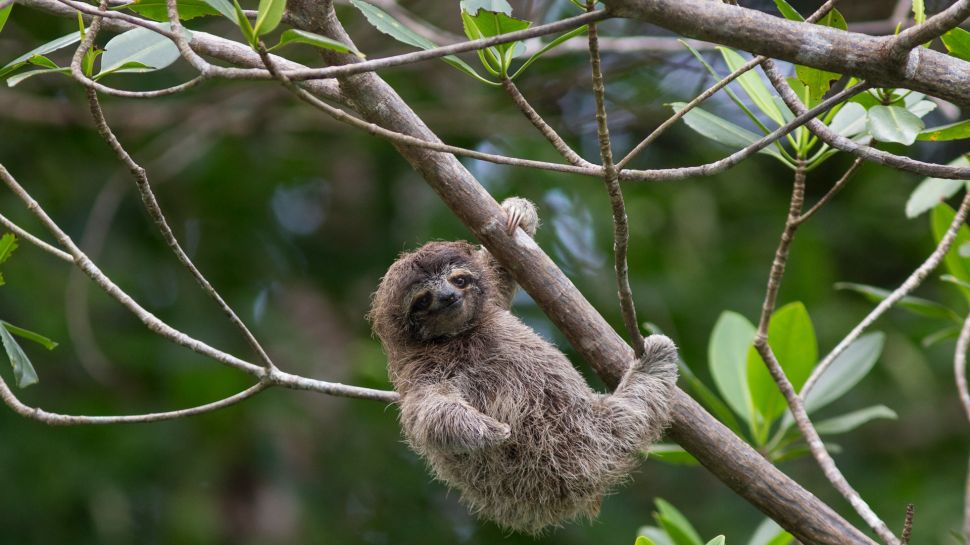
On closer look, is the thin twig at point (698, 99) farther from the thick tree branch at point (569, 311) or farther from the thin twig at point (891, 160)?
the thick tree branch at point (569, 311)

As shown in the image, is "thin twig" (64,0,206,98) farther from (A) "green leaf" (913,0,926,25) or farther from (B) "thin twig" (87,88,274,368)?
(A) "green leaf" (913,0,926,25)

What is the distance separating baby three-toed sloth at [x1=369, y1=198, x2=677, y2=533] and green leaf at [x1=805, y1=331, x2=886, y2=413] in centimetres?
124

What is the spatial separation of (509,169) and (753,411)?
13.4 feet

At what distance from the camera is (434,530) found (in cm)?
900

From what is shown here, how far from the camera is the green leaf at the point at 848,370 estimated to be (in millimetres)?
4910

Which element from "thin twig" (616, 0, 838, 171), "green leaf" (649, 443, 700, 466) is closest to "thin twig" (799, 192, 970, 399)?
"green leaf" (649, 443, 700, 466)

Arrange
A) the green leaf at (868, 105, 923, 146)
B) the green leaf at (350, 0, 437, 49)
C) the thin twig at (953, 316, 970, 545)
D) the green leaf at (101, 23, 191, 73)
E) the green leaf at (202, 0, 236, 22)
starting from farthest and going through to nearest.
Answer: the thin twig at (953, 316, 970, 545) < the green leaf at (350, 0, 437, 49) < the green leaf at (101, 23, 191, 73) < the green leaf at (868, 105, 923, 146) < the green leaf at (202, 0, 236, 22)

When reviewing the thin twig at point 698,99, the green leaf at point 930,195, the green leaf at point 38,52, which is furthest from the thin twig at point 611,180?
the green leaf at point 930,195

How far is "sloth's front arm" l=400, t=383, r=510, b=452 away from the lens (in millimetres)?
3863

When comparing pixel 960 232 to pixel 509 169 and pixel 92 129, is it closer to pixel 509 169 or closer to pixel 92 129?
pixel 509 169

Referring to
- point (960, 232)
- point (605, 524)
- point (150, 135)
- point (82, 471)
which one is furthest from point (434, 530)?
point (960, 232)

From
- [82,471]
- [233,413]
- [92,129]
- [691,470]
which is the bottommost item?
[82,471]

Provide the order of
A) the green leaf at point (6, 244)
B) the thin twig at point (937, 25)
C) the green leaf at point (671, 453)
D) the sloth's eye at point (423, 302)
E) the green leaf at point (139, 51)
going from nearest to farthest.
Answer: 1. the thin twig at point (937, 25)
2. the green leaf at point (139, 51)
3. the green leaf at point (6, 244)
4. the green leaf at point (671, 453)
5. the sloth's eye at point (423, 302)

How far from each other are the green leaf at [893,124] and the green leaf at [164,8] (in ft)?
7.11
